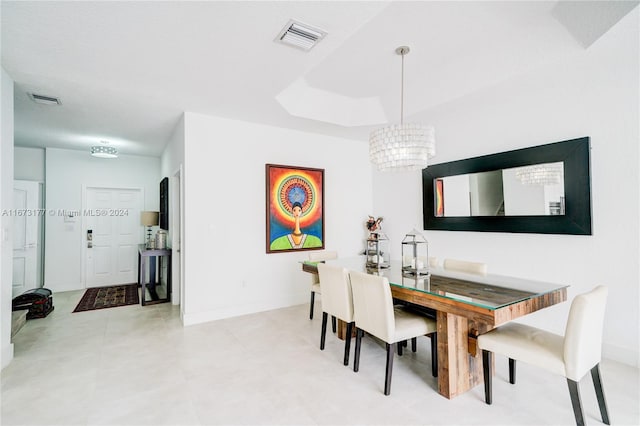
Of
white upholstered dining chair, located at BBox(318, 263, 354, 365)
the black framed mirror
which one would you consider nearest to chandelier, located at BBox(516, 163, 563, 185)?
the black framed mirror

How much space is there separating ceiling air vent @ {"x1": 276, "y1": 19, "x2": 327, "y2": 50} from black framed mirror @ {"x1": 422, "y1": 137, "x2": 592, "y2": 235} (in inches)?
98.8

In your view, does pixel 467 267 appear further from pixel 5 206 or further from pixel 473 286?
pixel 5 206

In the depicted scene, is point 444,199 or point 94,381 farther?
point 444,199

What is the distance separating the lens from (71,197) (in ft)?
18.3

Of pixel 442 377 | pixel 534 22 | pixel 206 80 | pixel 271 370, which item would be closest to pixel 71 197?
pixel 206 80

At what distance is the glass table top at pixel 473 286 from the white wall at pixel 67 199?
217 inches

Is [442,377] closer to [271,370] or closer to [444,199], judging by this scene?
[271,370]

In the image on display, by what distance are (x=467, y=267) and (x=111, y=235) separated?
20.3ft

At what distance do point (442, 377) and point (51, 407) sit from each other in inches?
106

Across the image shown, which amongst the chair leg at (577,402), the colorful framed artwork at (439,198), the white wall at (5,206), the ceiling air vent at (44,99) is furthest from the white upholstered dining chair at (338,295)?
the ceiling air vent at (44,99)

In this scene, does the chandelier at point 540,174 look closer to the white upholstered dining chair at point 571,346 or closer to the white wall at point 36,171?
the white upholstered dining chair at point 571,346

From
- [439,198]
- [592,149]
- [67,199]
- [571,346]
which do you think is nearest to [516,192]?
[592,149]

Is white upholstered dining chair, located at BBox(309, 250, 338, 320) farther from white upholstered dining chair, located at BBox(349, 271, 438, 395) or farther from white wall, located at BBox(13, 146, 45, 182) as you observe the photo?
white wall, located at BBox(13, 146, 45, 182)

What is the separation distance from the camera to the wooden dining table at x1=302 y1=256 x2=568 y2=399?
6.14ft
